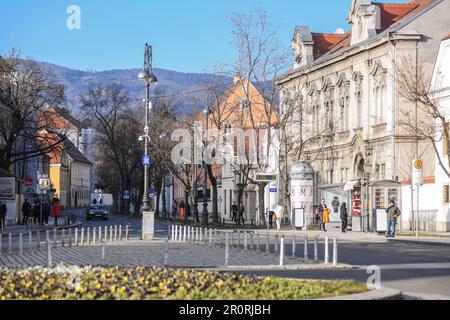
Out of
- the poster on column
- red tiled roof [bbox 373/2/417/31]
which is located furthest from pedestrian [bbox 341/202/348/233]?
red tiled roof [bbox 373/2/417/31]


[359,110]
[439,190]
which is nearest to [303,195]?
[439,190]

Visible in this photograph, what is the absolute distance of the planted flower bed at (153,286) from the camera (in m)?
13.6

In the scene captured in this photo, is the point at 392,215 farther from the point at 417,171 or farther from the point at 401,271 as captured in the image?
the point at 401,271

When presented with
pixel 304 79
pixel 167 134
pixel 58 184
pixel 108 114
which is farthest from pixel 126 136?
pixel 58 184

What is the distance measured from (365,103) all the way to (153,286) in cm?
5300

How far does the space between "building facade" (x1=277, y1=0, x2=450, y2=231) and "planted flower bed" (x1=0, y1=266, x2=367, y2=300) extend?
3342cm

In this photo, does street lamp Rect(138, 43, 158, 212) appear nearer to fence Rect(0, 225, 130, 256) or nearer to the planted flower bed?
fence Rect(0, 225, 130, 256)

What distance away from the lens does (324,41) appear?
82562 millimetres

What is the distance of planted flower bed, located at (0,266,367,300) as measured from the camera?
13.6m

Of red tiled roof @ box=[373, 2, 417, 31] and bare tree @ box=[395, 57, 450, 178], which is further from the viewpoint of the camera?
red tiled roof @ box=[373, 2, 417, 31]

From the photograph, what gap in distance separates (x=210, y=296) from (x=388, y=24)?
57.1 meters

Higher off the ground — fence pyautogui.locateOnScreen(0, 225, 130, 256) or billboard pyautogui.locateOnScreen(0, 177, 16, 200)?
billboard pyautogui.locateOnScreen(0, 177, 16, 200)

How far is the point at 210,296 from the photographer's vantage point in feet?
44.5
